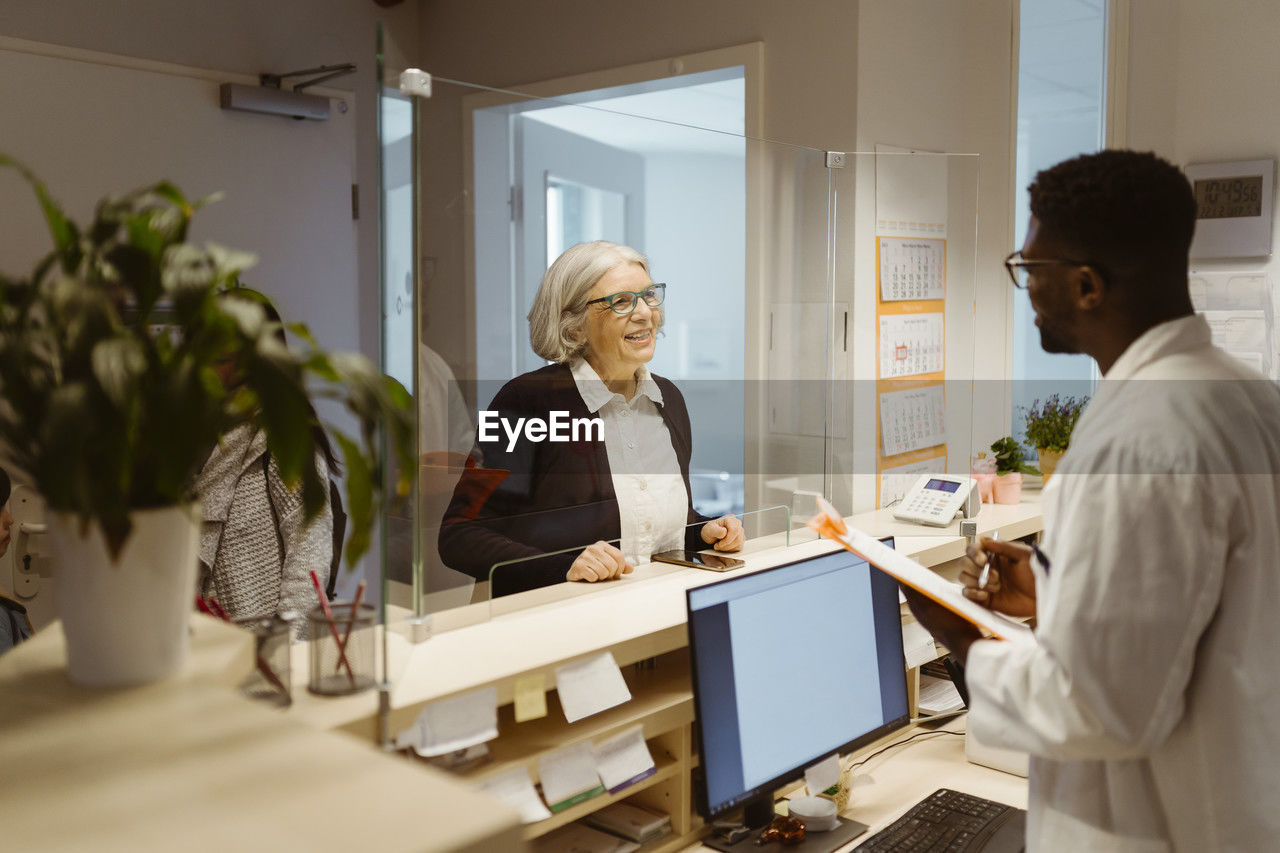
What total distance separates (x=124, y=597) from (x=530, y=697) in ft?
1.83

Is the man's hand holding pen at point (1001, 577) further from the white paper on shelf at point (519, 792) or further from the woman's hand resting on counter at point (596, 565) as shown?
the white paper on shelf at point (519, 792)

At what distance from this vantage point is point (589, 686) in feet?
4.50

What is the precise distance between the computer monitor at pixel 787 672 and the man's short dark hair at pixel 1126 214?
609 mm

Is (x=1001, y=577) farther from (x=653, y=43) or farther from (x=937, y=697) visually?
(x=653, y=43)

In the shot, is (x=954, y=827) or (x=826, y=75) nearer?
(x=954, y=827)

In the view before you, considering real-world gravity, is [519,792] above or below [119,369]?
below

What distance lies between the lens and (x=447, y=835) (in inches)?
24.4

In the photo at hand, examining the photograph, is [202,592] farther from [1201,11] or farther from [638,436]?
[1201,11]

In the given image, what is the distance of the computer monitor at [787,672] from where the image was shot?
1429 mm

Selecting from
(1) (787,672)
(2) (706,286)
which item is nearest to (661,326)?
(2) (706,286)

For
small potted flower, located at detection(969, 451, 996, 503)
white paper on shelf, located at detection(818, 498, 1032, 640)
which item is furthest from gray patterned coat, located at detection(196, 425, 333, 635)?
small potted flower, located at detection(969, 451, 996, 503)

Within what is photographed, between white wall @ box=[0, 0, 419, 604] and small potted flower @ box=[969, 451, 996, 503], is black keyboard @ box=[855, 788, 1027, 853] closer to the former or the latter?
small potted flower @ box=[969, 451, 996, 503]

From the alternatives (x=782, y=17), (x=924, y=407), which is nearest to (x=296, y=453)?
(x=924, y=407)

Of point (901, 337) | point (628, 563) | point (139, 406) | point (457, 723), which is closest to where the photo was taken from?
point (139, 406)
